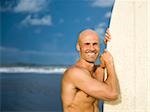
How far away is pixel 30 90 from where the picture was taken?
1126cm

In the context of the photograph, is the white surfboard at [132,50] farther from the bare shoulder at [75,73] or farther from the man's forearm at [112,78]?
the bare shoulder at [75,73]

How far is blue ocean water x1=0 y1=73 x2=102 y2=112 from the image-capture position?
9.54 metres

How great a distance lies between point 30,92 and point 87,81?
890 cm

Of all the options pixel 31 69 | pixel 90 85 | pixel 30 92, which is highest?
pixel 90 85

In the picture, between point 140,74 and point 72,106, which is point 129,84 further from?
point 72,106

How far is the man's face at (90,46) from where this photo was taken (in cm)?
222

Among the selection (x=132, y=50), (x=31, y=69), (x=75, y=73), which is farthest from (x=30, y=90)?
(x=75, y=73)

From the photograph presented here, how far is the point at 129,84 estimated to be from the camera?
8.04ft

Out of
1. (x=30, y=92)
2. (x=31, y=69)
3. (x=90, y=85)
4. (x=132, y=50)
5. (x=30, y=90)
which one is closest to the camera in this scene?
(x=90, y=85)

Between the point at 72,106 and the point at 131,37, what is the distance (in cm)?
59

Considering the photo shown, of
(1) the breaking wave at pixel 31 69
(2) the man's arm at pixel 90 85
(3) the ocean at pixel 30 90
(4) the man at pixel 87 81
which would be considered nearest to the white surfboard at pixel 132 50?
(4) the man at pixel 87 81

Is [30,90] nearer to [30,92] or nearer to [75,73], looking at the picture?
[30,92]

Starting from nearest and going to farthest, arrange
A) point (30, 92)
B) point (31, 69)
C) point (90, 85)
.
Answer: point (90, 85), point (31, 69), point (30, 92)

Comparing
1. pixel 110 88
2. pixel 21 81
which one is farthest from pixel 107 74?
pixel 21 81
